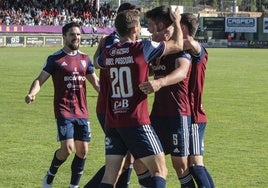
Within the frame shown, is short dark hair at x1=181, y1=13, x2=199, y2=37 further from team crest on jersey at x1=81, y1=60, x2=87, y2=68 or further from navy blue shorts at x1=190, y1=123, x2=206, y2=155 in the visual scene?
team crest on jersey at x1=81, y1=60, x2=87, y2=68

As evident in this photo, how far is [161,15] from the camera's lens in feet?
23.7

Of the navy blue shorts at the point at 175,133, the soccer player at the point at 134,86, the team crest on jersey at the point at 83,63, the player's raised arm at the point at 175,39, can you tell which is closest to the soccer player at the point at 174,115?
the navy blue shorts at the point at 175,133

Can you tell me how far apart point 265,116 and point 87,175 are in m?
8.26

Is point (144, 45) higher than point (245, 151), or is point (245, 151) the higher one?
point (144, 45)

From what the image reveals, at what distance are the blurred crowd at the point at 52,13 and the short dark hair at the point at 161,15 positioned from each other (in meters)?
53.9

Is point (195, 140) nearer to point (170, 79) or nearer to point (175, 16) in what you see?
point (170, 79)

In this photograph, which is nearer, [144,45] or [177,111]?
[144,45]

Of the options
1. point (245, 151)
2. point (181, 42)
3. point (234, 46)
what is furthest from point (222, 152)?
point (234, 46)

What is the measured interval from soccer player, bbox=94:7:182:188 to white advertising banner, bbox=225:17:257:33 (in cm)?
6709

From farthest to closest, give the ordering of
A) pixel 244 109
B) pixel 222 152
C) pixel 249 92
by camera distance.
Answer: pixel 249 92 → pixel 244 109 → pixel 222 152

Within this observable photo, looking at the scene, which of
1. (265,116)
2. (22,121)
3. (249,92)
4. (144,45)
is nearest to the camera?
(144,45)

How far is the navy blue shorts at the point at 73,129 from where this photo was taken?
9203mm

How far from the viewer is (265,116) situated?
1750 cm

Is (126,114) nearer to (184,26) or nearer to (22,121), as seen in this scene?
(184,26)
